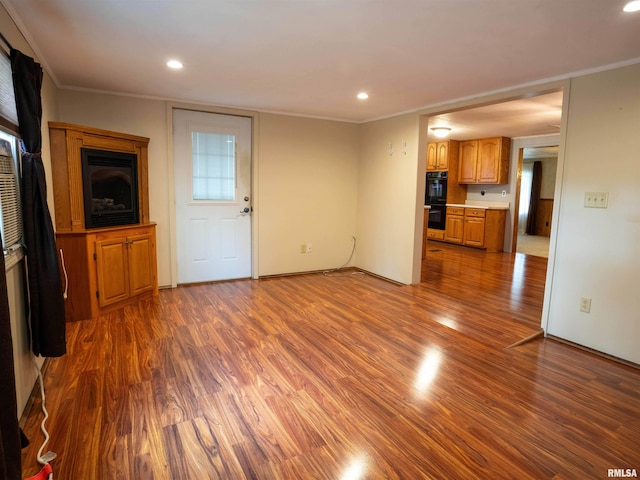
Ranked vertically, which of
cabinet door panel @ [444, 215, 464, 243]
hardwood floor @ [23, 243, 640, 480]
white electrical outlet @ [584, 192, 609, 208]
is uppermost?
white electrical outlet @ [584, 192, 609, 208]

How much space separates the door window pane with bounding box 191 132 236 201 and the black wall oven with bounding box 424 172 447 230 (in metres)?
4.83

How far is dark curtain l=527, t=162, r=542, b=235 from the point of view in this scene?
10633 millimetres

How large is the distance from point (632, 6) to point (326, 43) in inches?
68.3

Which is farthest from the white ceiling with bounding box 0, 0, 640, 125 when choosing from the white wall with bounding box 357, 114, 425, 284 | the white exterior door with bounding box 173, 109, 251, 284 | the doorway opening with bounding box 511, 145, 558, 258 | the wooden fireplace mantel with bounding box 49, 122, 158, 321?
the doorway opening with bounding box 511, 145, 558, 258

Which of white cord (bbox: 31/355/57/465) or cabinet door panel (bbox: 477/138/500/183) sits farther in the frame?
cabinet door panel (bbox: 477/138/500/183)

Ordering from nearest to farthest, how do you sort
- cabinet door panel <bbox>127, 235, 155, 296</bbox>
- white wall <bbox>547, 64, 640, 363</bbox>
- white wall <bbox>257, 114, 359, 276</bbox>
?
1. white wall <bbox>547, 64, 640, 363</bbox>
2. cabinet door panel <bbox>127, 235, 155, 296</bbox>
3. white wall <bbox>257, 114, 359, 276</bbox>

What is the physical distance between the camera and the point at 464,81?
3.40 m

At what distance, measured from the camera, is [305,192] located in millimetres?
5363

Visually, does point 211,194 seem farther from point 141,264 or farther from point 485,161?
point 485,161

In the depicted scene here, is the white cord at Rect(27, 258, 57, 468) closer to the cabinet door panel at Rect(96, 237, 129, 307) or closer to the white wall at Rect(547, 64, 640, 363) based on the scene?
the cabinet door panel at Rect(96, 237, 129, 307)

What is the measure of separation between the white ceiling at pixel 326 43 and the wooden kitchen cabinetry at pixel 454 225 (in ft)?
14.5

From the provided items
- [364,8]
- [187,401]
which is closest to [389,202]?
[364,8]

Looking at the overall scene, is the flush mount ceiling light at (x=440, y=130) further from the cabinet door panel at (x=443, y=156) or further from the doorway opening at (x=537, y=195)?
the doorway opening at (x=537, y=195)

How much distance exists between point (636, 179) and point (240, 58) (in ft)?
10.3
